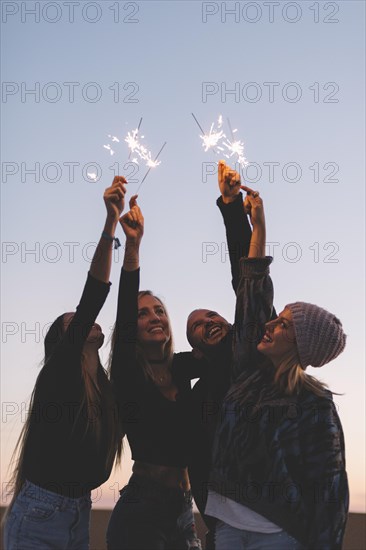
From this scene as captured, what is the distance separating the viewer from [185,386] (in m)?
4.64

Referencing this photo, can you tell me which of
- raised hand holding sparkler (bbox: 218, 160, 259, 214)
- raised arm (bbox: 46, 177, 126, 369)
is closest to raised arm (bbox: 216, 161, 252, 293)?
raised hand holding sparkler (bbox: 218, 160, 259, 214)

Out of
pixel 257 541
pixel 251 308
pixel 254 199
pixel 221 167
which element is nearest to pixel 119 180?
pixel 221 167

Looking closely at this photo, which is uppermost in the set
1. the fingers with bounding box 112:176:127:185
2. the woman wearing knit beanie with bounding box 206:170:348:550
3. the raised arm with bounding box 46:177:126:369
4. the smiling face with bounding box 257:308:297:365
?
the fingers with bounding box 112:176:127:185

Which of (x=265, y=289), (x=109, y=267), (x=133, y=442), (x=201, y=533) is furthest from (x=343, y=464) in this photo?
(x=201, y=533)

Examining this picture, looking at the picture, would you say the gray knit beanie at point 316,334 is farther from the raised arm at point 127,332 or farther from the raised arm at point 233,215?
the raised arm at point 127,332

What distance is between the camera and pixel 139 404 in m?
4.41

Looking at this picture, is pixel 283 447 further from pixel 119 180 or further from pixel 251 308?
pixel 119 180

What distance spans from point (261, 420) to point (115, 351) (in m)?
1.14

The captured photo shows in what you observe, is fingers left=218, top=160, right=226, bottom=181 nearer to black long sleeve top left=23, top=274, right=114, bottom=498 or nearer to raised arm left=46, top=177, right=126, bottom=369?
Result: raised arm left=46, top=177, right=126, bottom=369

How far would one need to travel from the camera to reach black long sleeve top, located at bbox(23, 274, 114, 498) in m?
4.07

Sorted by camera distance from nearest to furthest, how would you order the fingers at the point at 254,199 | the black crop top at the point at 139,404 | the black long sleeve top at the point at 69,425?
the black long sleeve top at the point at 69,425 → the black crop top at the point at 139,404 → the fingers at the point at 254,199

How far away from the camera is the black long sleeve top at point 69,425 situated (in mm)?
4074

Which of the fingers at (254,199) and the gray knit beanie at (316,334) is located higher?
the fingers at (254,199)

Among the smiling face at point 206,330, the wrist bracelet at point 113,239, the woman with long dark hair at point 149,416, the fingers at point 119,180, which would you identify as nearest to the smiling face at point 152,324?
the woman with long dark hair at point 149,416
